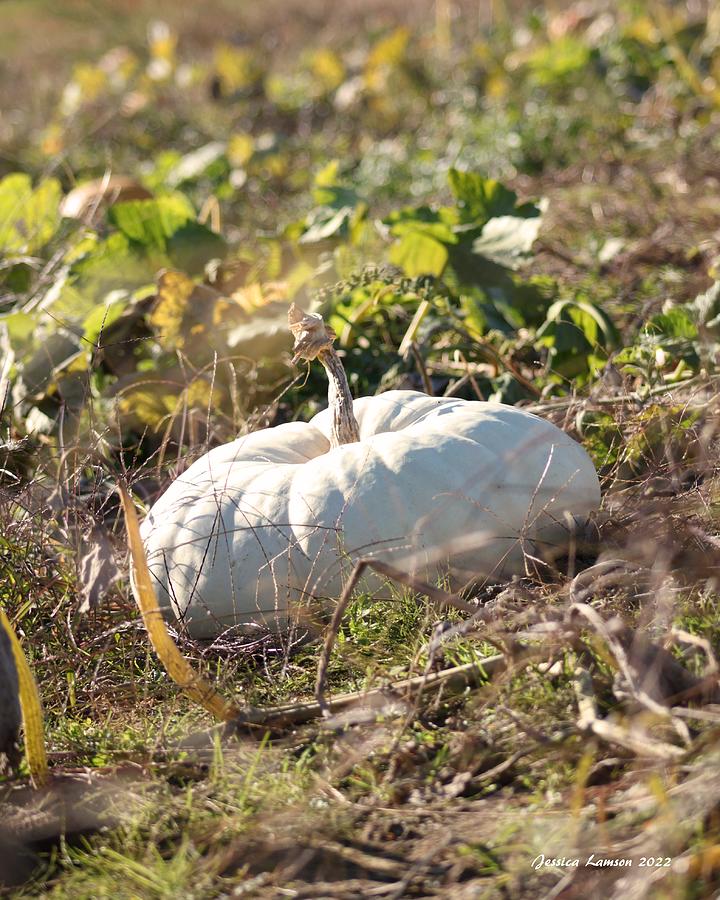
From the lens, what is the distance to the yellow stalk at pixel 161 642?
1.88 metres

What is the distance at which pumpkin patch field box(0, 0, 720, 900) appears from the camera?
1603 mm

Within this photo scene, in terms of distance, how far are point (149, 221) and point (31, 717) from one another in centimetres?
235

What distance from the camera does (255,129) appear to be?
27.4 ft

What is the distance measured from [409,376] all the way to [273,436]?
0.92 metres

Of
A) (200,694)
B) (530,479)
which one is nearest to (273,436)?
(530,479)

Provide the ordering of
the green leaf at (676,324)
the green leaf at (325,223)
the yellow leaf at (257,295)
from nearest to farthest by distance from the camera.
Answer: the green leaf at (676,324)
the yellow leaf at (257,295)
the green leaf at (325,223)

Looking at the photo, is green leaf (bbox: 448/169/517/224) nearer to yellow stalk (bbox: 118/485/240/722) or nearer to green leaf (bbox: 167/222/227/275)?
green leaf (bbox: 167/222/227/275)

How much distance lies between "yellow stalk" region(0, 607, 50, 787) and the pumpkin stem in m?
0.92

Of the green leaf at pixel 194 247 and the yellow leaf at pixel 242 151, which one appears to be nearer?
the green leaf at pixel 194 247

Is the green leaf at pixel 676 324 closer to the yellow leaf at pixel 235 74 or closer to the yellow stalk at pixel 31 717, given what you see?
the yellow stalk at pixel 31 717

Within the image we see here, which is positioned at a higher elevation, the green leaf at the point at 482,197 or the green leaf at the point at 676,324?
the green leaf at the point at 482,197

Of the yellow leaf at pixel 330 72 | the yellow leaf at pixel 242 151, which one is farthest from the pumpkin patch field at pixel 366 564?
the yellow leaf at pixel 330 72

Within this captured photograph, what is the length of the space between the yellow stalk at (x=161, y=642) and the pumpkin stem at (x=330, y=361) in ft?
2.10

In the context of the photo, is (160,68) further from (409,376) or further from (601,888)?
(601,888)
